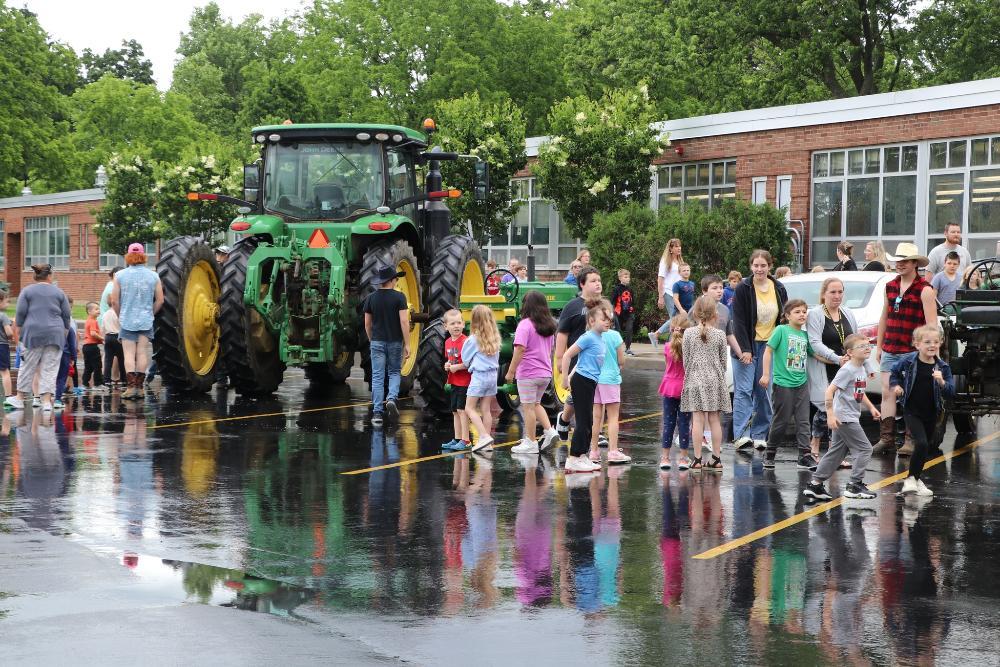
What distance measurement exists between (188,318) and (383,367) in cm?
351

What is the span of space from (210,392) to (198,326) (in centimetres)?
116

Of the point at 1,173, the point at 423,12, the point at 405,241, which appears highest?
the point at 423,12

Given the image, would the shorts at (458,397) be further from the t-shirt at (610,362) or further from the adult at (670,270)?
the adult at (670,270)

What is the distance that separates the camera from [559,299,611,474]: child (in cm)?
1106

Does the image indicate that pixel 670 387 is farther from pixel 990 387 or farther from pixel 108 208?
Answer: pixel 108 208

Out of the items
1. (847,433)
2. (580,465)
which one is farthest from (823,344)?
(580,465)

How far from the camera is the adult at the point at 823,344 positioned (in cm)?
1149

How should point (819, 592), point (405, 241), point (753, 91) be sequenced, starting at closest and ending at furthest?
point (819, 592) < point (405, 241) < point (753, 91)

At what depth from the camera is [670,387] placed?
11.6 metres

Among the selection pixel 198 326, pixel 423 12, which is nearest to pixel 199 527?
pixel 198 326

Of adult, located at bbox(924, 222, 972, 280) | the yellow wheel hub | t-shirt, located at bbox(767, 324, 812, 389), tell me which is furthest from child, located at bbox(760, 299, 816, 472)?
the yellow wheel hub

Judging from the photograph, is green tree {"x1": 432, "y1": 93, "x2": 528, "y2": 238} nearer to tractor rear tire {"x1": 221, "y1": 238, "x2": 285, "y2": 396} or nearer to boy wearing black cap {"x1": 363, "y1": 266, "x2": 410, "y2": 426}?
tractor rear tire {"x1": 221, "y1": 238, "x2": 285, "y2": 396}

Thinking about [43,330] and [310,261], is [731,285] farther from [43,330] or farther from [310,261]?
[43,330]

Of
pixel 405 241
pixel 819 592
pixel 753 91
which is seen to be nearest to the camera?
pixel 819 592
